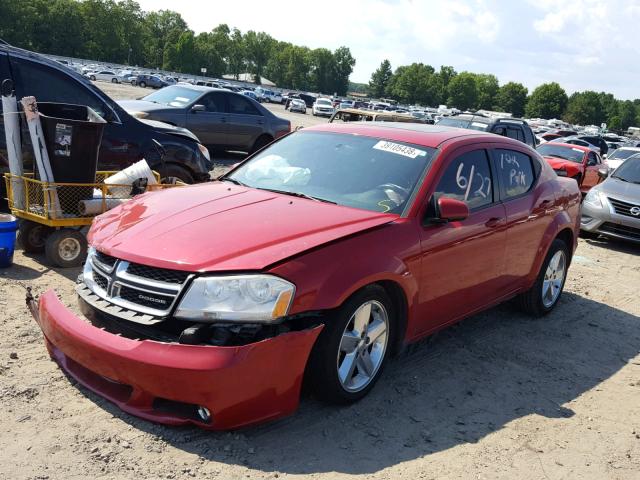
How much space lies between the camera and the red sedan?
3.19 metres

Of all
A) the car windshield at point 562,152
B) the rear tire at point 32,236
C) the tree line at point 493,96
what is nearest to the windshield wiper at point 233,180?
the rear tire at point 32,236

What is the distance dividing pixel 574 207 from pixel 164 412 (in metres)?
4.80

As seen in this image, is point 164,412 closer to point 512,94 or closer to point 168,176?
point 168,176

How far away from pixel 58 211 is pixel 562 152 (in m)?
14.3

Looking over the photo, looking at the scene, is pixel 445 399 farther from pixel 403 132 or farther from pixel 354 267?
pixel 403 132

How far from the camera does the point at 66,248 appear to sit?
5.97m

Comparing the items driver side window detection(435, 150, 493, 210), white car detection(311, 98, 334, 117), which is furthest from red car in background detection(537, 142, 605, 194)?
white car detection(311, 98, 334, 117)

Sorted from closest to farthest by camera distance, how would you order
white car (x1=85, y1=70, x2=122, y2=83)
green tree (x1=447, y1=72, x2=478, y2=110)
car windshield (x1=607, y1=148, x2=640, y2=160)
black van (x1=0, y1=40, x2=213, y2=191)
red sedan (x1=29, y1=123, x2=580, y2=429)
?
red sedan (x1=29, y1=123, x2=580, y2=429)
black van (x1=0, y1=40, x2=213, y2=191)
car windshield (x1=607, y1=148, x2=640, y2=160)
white car (x1=85, y1=70, x2=122, y2=83)
green tree (x1=447, y1=72, x2=478, y2=110)

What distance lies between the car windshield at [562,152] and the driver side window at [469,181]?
12.4 metres

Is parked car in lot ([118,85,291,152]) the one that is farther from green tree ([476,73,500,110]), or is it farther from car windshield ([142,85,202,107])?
green tree ([476,73,500,110])

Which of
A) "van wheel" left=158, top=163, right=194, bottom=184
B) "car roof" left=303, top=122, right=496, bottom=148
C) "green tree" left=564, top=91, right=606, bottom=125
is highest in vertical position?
"green tree" left=564, top=91, right=606, bottom=125

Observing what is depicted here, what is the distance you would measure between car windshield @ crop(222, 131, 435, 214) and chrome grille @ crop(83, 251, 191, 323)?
1.32m

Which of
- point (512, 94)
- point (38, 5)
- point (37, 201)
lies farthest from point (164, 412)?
point (512, 94)

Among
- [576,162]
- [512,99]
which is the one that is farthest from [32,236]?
[512,99]
